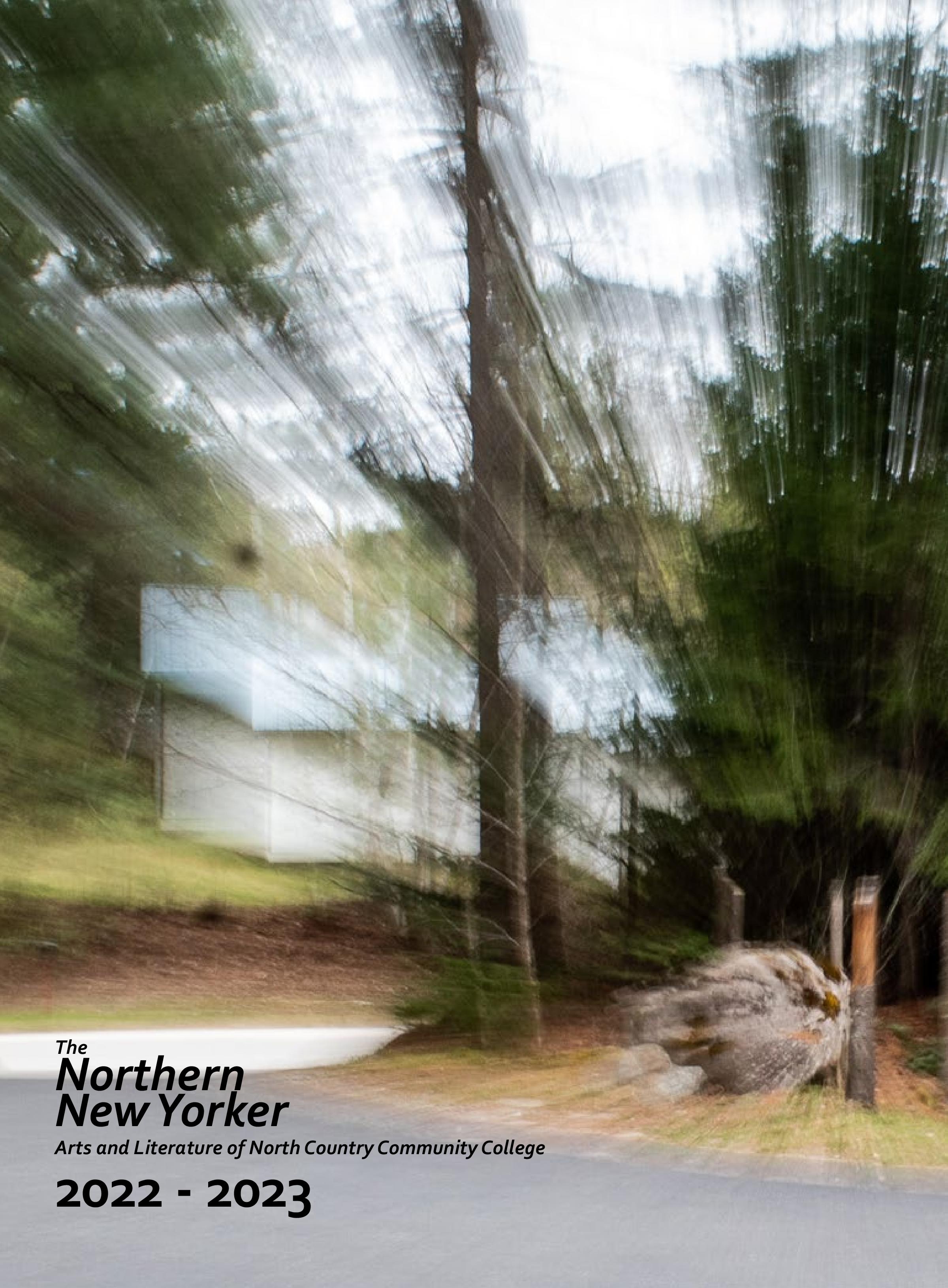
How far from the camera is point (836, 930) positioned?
429 centimetres

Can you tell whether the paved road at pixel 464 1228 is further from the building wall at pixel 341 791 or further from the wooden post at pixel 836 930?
the wooden post at pixel 836 930

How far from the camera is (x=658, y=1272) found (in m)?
2.04

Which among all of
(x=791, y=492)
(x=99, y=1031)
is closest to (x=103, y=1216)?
(x=791, y=492)

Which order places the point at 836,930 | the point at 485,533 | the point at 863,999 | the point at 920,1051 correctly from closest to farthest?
the point at 485,533 → the point at 863,999 → the point at 836,930 → the point at 920,1051

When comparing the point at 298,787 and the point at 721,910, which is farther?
the point at 721,910

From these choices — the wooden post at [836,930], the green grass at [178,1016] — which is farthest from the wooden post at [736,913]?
the green grass at [178,1016]

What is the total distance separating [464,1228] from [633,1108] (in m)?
1.64

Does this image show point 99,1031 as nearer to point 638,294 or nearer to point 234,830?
point 234,830

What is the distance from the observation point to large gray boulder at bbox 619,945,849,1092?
4.08 metres

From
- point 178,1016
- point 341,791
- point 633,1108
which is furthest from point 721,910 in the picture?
point 178,1016

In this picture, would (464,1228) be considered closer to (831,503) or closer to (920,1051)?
(831,503)

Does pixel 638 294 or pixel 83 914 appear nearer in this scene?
pixel 638 294

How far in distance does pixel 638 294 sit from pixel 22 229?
5.08 feet

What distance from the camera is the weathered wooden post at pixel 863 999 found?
371cm
